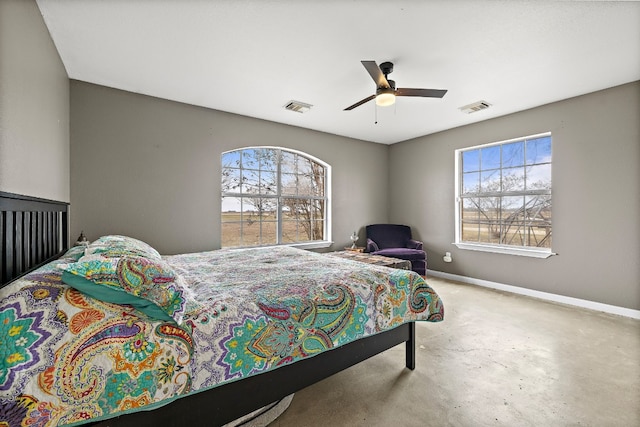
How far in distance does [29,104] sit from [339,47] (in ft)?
7.24

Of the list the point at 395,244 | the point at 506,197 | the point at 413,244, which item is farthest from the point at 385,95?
the point at 395,244

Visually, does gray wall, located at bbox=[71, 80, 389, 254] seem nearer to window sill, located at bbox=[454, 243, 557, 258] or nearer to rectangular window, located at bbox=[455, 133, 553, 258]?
rectangular window, located at bbox=[455, 133, 553, 258]

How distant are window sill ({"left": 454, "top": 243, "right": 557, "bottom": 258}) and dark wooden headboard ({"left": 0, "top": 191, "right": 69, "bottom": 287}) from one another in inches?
→ 194

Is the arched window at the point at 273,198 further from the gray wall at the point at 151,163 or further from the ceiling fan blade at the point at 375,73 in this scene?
the ceiling fan blade at the point at 375,73

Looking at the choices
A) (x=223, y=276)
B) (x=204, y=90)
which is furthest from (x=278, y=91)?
(x=223, y=276)

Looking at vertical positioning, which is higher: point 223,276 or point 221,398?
point 223,276

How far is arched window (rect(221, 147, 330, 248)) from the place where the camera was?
13.0ft

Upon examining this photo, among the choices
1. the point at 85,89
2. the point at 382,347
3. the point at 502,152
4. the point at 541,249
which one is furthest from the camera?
the point at 502,152

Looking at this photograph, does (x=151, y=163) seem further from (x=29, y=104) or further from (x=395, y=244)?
(x=395, y=244)

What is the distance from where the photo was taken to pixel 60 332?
93cm

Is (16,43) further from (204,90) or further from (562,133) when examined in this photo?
(562,133)

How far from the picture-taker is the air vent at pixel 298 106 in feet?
11.4

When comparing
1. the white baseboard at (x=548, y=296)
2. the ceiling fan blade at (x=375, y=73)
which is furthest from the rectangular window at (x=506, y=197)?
the ceiling fan blade at (x=375, y=73)

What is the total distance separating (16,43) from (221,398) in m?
2.23
